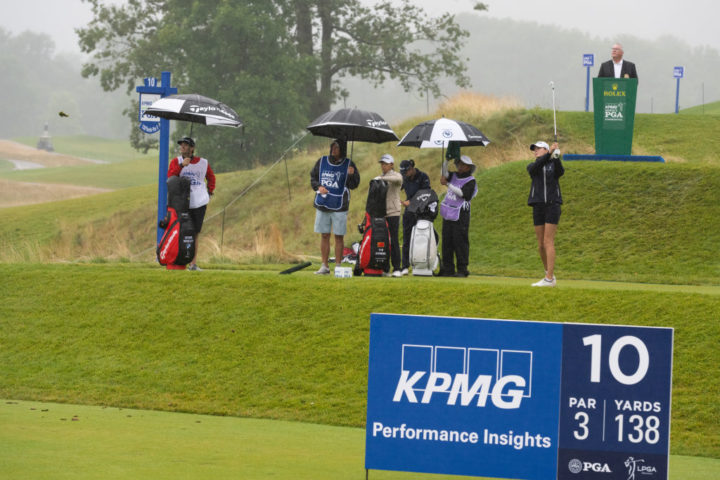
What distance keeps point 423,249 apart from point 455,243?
531 millimetres

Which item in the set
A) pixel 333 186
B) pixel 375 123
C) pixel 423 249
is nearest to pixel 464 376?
pixel 333 186

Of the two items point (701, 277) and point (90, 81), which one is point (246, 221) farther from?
point (90, 81)

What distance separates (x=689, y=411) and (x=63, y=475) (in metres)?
6.19

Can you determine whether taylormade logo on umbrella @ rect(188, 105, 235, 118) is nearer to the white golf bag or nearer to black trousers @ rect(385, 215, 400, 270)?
black trousers @ rect(385, 215, 400, 270)

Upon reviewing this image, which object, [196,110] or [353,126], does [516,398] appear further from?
[196,110]

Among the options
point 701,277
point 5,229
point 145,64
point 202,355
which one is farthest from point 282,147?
point 202,355

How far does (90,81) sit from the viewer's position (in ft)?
623

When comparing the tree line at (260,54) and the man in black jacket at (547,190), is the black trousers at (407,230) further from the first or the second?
the tree line at (260,54)

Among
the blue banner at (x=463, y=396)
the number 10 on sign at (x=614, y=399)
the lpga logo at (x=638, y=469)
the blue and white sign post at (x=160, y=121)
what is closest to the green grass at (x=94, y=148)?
the blue and white sign post at (x=160, y=121)

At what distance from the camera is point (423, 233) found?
15.6m

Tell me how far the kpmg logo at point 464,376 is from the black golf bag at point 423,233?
29.2ft

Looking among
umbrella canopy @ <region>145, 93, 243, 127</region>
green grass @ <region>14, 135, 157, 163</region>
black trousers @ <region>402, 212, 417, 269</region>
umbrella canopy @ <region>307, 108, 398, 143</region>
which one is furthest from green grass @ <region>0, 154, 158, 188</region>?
black trousers @ <region>402, 212, 417, 269</region>

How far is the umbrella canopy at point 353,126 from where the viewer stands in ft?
49.8

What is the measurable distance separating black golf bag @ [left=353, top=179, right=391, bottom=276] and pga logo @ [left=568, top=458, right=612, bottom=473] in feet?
28.1
